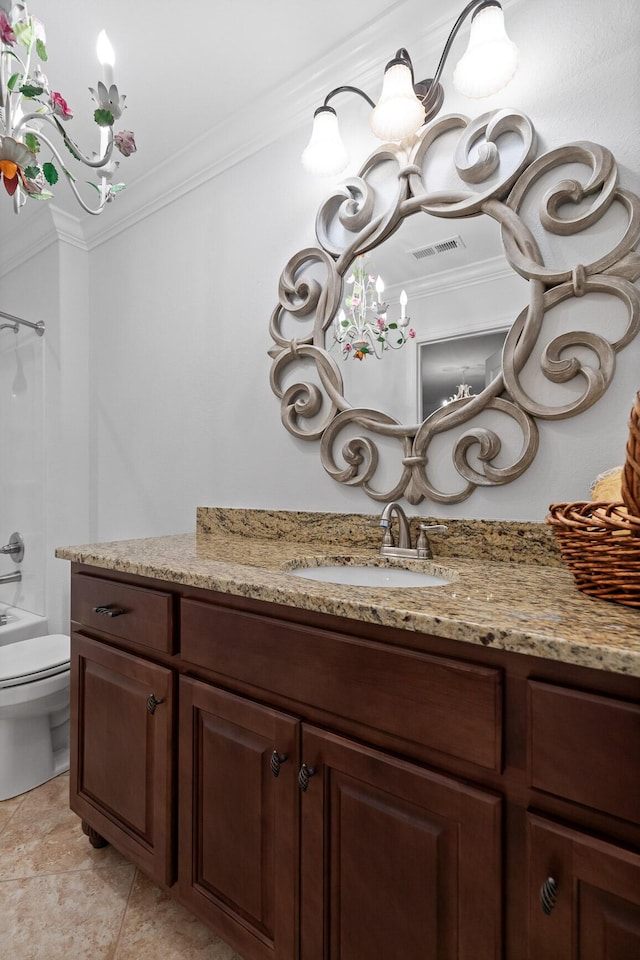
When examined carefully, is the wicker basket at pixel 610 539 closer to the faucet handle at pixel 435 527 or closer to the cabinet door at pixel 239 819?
the faucet handle at pixel 435 527

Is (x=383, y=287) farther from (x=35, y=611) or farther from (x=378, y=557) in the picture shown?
(x=35, y=611)

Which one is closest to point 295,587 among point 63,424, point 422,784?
point 422,784

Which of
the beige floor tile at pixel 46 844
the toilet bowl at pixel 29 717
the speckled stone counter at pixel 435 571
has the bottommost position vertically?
the beige floor tile at pixel 46 844

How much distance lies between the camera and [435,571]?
1295mm

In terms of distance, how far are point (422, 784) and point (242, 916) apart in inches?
24.9

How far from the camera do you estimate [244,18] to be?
60.7 inches

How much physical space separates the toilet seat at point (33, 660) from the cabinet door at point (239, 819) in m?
0.99

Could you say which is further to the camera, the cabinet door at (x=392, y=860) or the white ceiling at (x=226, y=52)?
the white ceiling at (x=226, y=52)

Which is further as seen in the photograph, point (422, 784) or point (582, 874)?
point (422, 784)

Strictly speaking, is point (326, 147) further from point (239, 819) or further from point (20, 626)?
point (20, 626)

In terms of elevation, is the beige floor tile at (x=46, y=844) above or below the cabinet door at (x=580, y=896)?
below

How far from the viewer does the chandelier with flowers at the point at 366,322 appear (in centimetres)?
156

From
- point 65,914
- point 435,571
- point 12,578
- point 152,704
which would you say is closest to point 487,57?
point 435,571

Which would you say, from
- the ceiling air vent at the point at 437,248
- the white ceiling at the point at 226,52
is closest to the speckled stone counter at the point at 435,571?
the ceiling air vent at the point at 437,248
